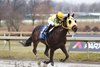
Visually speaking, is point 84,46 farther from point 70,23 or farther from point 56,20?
point 70,23

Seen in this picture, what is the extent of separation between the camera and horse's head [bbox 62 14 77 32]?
983 centimetres

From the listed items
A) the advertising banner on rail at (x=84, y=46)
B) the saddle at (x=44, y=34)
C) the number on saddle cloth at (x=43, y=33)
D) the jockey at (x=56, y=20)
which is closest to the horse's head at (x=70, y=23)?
the jockey at (x=56, y=20)

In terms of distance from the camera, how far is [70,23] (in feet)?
32.9

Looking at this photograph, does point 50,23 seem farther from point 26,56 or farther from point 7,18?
point 7,18

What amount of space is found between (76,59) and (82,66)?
2291 millimetres

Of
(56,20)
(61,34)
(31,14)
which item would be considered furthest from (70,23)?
(31,14)

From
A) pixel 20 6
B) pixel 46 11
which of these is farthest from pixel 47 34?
pixel 20 6

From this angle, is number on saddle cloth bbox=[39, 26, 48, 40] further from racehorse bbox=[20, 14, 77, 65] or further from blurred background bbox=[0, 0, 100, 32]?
blurred background bbox=[0, 0, 100, 32]

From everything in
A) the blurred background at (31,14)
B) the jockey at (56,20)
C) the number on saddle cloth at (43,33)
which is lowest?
the blurred background at (31,14)

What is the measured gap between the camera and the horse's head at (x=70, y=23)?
32.2 feet

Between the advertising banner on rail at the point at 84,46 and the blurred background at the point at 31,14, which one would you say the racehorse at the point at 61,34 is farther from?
the blurred background at the point at 31,14

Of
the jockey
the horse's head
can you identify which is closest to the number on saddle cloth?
the jockey

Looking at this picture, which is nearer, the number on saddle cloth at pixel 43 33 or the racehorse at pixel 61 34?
the racehorse at pixel 61 34

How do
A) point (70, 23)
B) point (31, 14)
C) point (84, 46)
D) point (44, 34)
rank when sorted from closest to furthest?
1. point (70, 23)
2. point (44, 34)
3. point (84, 46)
4. point (31, 14)
